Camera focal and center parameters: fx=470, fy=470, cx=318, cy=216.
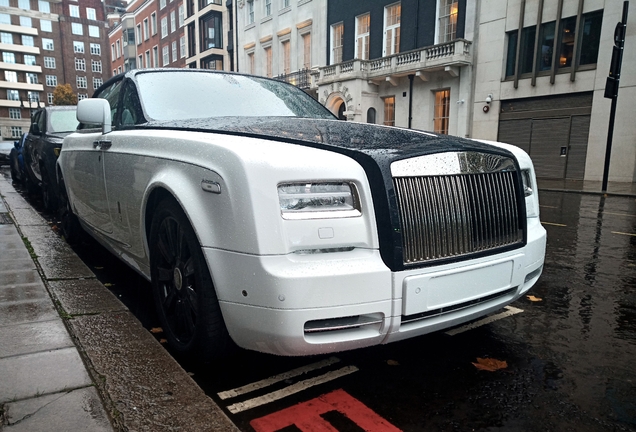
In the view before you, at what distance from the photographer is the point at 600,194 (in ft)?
42.3

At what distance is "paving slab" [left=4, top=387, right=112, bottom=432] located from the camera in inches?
71.0

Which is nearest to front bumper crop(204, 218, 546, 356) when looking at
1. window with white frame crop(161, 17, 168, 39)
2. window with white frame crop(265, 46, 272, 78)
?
window with white frame crop(265, 46, 272, 78)

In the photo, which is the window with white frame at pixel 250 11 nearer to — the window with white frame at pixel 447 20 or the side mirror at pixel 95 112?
the window with white frame at pixel 447 20

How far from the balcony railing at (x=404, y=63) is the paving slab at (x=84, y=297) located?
62.7ft

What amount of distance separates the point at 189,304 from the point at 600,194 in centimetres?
1345

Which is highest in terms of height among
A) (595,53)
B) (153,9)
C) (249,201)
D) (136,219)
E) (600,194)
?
(153,9)

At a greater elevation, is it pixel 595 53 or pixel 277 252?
pixel 595 53

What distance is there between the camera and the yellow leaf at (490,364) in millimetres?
2512

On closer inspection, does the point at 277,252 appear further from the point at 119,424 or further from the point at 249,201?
the point at 119,424

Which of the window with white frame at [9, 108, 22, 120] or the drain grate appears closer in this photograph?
the drain grate

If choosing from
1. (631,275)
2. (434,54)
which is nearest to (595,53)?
(434,54)

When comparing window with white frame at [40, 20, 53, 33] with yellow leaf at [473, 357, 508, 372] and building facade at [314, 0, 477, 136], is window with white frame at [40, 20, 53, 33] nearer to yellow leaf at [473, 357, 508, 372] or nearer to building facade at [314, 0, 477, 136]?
building facade at [314, 0, 477, 136]

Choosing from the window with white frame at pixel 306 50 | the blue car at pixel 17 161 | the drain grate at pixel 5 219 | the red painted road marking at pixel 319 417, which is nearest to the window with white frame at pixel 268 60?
the window with white frame at pixel 306 50

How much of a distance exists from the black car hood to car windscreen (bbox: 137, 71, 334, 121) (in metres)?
0.34
